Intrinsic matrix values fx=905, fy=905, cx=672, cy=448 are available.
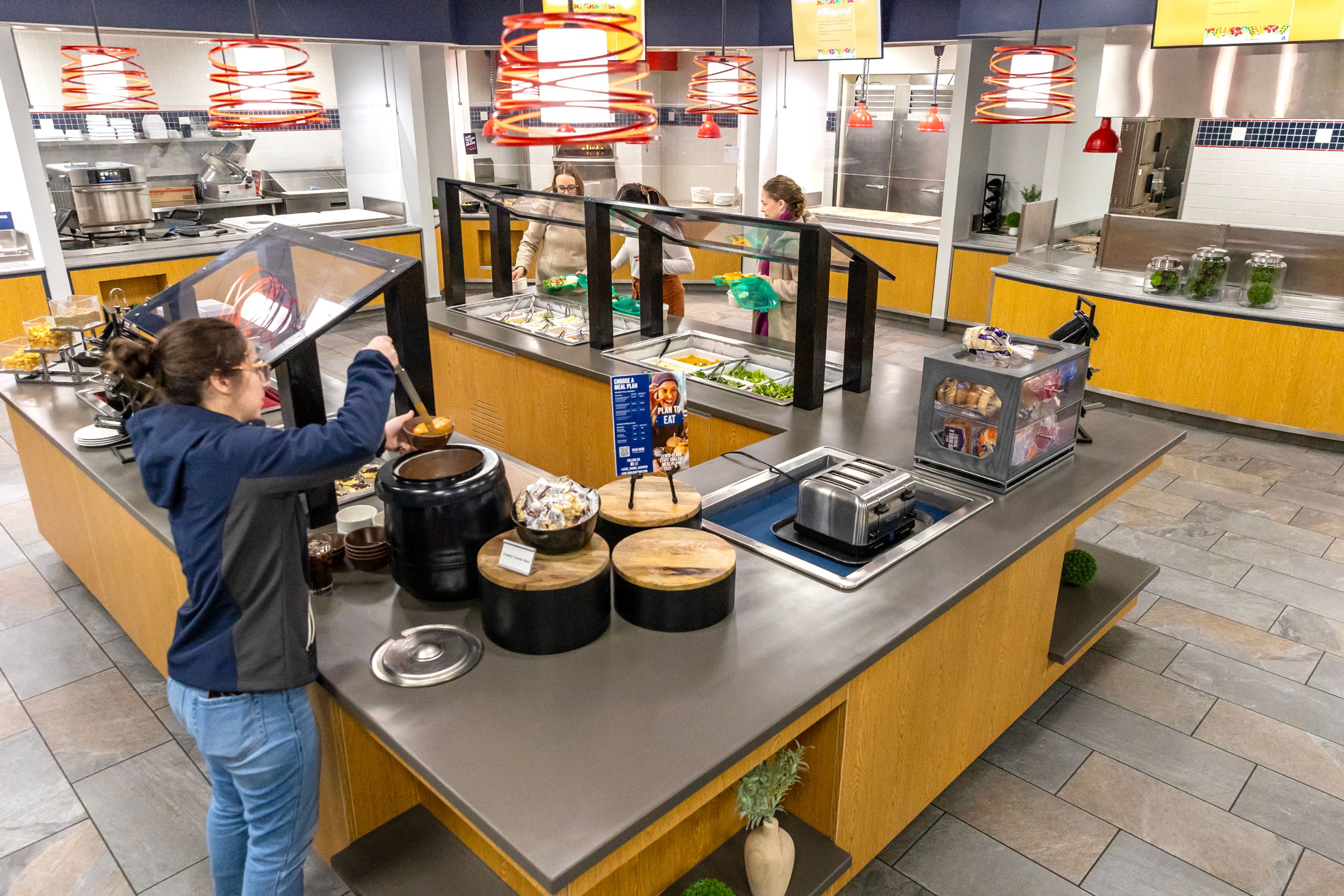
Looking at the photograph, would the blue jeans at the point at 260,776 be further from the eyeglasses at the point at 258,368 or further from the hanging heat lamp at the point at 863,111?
the hanging heat lamp at the point at 863,111

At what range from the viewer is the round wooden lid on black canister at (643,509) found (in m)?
2.44

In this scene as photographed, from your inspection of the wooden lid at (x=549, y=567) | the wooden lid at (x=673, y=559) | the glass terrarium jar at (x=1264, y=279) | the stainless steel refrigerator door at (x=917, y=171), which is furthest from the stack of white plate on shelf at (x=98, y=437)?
the stainless steel refrigerator door at (x=917, y=171)

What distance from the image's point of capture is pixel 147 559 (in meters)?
3.12

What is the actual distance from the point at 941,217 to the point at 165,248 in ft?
23.6

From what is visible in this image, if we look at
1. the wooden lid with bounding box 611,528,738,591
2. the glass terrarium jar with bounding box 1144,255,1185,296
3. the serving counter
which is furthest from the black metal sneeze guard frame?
the glass terrarium jar with bounding box 1144,255,1185,296

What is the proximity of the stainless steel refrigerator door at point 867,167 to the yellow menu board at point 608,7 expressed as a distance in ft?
20.6

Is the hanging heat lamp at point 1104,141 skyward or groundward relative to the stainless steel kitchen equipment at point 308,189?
skyward

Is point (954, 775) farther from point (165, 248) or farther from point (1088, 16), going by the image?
point (165, 248)

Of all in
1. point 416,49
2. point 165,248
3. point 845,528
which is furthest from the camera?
point 416,49

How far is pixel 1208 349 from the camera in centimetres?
614

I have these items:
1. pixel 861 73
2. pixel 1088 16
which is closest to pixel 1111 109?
pixel 1088 16

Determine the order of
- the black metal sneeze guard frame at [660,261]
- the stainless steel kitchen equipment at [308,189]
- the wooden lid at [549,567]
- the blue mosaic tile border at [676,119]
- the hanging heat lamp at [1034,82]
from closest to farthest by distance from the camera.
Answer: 1. the wooden lid at [549,567]
2. the black metal sneeze guard frame at [660,261]
3. the hanging heat lamp at [1034,82]
4. the stainless steel kitchen equipment at [308,189]
5. the blue mosaic tile border at [676,119]

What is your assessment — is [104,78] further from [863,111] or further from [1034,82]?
[863,111]

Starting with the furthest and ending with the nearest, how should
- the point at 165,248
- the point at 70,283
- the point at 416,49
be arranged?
the point at 416,49
the point at 165,248
the point at 70,283
